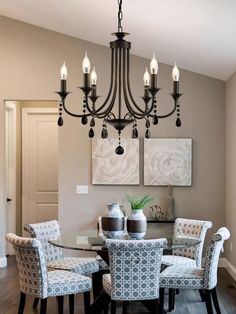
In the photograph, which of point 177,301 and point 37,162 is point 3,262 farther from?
point 177,301

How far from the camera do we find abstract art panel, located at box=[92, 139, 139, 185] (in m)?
6.98

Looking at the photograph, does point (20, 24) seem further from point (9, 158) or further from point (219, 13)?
point (219, 13)

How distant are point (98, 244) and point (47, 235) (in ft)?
2.84

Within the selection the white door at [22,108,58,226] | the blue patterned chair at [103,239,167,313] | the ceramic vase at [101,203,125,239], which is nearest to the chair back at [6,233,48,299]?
the blue patterned chair at [103,239,167,313]

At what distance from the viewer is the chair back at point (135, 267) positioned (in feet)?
13.1

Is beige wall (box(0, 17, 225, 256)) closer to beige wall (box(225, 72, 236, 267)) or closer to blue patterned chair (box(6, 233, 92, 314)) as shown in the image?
beige wall (box(225, 72, 236, 267))

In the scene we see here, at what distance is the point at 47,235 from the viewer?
527cm

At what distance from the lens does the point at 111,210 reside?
15.5 feet

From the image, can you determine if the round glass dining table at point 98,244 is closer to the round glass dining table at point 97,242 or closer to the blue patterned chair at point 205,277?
the round glass dining table at point 97,242

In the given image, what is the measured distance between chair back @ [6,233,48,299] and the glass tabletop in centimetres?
35

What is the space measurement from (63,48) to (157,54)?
1334 millimetres

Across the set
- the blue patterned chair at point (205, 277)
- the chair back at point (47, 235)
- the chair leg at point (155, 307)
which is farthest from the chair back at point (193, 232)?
the chair back at point (47, 235)

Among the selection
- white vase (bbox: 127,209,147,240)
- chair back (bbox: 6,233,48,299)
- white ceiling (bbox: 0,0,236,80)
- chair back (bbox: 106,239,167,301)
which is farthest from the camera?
white vase (bbox: 127,209,147,240)

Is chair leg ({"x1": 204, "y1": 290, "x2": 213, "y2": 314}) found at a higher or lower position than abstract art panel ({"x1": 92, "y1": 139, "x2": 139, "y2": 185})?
lower
